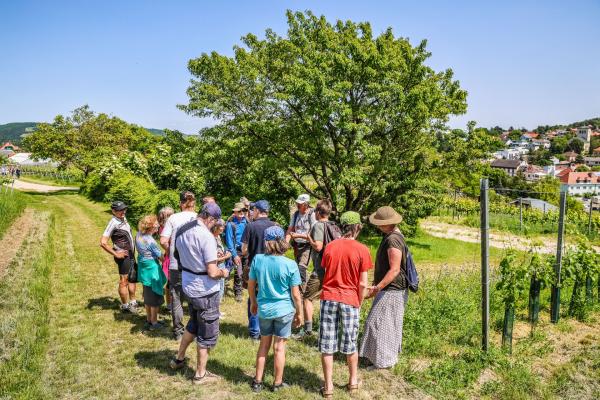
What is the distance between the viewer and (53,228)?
14500 millimetres

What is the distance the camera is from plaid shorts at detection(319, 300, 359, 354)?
420 cm

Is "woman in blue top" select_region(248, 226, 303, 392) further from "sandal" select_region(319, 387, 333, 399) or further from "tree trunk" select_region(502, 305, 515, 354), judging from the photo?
"tree trunk" select_region(502, 305, 515, 354)

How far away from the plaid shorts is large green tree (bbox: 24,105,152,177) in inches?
1211

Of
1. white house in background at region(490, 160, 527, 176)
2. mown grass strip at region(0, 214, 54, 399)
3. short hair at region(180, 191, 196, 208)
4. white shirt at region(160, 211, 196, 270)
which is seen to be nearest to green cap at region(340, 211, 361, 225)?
white shirt at region(160, 211, 196, 270)

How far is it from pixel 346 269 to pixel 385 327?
1121 mm

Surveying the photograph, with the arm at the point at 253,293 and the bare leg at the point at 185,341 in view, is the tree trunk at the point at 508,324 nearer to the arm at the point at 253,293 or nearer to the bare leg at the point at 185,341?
the arm at the point at 253,293

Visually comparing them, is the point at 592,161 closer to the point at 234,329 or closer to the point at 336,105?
the point at 336,105

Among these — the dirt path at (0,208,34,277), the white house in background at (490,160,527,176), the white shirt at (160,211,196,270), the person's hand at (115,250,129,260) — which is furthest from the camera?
the white house in background at (490,160,527,176)

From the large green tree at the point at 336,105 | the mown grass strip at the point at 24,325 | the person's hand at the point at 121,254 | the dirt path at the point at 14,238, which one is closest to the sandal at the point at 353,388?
the mown grass strip at the point at 24,325

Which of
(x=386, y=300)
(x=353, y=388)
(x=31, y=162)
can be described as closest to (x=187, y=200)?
(x=386, y=300)

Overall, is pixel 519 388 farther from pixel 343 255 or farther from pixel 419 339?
pixel 343 255

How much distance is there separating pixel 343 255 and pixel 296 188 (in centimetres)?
1351

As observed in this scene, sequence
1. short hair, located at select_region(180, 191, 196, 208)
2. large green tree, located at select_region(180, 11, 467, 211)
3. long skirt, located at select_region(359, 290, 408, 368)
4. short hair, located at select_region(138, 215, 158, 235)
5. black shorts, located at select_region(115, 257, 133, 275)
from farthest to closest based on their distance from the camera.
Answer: large green tree, located at select_region(180, 11, 467, 211) < black shorts, located at select_region(115, 257, 133, 275) < short hair, located at select_region(138, 215, 158, 235) < short hair, located at select_region(180, 191, 196, 208) < long skirt, located at select_region(359, 290, 408, 368)

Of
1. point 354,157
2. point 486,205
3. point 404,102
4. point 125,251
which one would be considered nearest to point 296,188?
point 354,157
